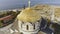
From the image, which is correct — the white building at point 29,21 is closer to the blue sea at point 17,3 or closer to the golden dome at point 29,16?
the golden dome at point 29,16

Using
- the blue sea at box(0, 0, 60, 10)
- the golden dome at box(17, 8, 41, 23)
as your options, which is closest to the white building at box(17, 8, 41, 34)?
the golden dome at box(17, 8, 41, 23)

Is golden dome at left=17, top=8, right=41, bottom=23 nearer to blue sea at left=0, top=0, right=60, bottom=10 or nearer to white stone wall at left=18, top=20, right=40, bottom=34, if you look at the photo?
white stone wall at left=18, top=20, right=40, bottom=34

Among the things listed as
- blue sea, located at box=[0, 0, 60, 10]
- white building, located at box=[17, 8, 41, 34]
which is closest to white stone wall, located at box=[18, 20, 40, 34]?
white building, located at box=[17, 8, 41, 34]

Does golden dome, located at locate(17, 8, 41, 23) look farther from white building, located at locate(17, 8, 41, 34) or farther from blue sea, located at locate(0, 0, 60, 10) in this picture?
blue sea, located at locate(0, 0, 60, 10)

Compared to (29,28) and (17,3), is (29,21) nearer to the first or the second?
(29,28)

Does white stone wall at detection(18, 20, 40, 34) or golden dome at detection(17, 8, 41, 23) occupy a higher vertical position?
golden dome at detection(17, 8, 41, 23)

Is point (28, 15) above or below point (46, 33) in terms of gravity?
above

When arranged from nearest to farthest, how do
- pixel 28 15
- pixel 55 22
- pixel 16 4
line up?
1. pixel 28 15
2. pixel 55 22
3. pixel 16 4

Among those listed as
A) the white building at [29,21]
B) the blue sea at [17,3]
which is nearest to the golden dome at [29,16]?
the white building at [29,21]

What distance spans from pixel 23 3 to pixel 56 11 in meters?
0.27

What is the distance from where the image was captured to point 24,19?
0.76 metres

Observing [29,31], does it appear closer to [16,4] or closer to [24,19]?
[24,19]

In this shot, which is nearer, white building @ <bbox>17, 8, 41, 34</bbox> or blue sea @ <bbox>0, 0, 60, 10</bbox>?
white building @ <bbox>17, 8, 41, 34</bbox>

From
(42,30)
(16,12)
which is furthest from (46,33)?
(16,12)
